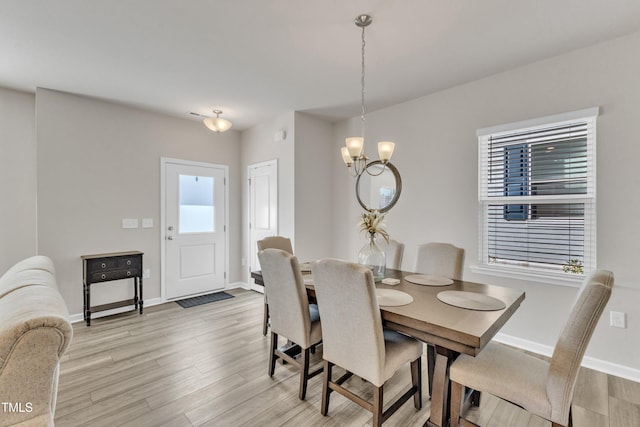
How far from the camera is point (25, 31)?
2.24 metres

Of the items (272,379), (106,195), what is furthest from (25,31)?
(272,379)

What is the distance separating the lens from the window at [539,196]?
2.51m

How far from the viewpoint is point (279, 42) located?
2410 millimetres

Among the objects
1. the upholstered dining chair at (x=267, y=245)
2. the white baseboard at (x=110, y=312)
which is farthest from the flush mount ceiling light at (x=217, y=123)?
the white baseboard at (x=110, y=312)

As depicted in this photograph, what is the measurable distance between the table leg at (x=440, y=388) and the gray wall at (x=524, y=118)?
169 cm

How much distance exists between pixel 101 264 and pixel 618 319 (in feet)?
16.9

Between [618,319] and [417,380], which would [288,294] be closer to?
[417,380]

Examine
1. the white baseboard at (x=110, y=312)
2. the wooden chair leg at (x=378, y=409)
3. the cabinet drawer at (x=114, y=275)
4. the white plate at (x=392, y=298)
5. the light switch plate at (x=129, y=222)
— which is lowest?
the white baseboard at (x=110, y=312)

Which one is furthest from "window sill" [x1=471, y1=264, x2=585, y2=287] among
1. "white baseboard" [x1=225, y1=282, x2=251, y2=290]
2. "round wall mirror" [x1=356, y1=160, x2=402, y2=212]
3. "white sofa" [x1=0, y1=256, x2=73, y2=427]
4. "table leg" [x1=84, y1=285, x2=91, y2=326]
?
"table leg" [x1=84, y1=285, x2=91, y2=326]

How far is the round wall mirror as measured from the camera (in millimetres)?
3768

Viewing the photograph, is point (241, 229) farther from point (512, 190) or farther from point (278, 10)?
point (512, 190)

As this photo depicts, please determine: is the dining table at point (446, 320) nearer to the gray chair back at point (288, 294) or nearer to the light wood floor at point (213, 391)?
the light wood floor at point (213, 391)

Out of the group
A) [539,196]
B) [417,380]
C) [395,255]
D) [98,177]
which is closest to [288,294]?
[417,380]

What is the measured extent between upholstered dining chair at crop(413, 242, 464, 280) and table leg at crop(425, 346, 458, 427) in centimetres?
107
